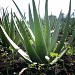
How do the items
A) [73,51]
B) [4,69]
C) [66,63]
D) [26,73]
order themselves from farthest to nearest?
1. [73,51]
2. [66,63]
3. [4,69]
4. [26,73]

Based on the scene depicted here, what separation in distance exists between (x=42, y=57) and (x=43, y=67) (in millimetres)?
145

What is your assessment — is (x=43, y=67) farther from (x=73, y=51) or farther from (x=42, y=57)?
(x=73, y=51)

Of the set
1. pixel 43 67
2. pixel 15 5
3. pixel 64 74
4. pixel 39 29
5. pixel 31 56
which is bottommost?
pixel 64 74

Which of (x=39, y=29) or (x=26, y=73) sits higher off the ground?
(x=39, y=29)

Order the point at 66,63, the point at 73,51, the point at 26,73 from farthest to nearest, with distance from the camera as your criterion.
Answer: the point at 73,51, the point at 66,63, the point at 26,73

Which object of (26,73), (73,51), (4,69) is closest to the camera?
(26,73)

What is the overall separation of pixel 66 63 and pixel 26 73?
1.55ft

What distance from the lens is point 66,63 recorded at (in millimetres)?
2129

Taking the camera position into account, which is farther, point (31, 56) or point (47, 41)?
point (47, 41)

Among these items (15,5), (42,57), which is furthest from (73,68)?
(15,5)

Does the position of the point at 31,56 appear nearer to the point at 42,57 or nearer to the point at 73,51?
the point at 42,57

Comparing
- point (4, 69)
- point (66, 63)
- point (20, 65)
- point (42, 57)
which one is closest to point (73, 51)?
point (66, 63)

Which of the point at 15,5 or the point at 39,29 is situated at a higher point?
the point at 15,5

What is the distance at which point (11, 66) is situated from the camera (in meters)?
2.04
